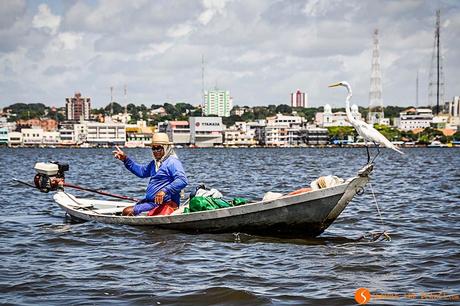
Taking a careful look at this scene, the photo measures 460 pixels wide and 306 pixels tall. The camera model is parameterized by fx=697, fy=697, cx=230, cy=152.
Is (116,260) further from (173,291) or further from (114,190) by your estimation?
(114,190)

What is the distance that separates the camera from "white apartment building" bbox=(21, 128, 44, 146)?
195650 millimetres

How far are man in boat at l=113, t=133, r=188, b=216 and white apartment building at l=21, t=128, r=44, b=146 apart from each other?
621ft

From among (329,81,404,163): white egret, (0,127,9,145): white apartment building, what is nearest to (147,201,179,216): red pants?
(329,81,404,163): white egret

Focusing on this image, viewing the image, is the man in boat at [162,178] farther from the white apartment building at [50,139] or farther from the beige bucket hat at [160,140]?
the white apartment building at [50,139]

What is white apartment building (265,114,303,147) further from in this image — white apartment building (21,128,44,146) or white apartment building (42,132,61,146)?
white apartment building (21,128,44,146)

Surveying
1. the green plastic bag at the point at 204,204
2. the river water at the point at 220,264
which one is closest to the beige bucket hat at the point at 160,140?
the green plastic bag at the point at 204,204

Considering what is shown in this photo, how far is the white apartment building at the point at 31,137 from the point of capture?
195650 millimetres

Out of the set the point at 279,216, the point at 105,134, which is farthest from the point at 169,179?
the point at 105,134

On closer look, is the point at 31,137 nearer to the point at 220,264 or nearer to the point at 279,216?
the point at 279,216

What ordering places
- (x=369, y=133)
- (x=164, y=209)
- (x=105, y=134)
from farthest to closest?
(x=105, y=134) → (x=164, y=209) → (x=369, y=133)

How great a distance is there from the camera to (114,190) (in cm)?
2758

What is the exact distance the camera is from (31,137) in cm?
19675

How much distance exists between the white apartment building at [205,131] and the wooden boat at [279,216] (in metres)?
175

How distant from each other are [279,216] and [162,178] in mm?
2430
